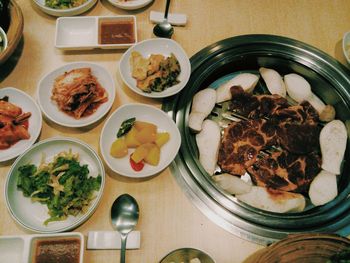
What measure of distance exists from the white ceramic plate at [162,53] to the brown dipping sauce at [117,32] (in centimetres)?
12

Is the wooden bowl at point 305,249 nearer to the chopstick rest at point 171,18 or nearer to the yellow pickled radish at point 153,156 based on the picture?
the yellow pickled radish at point 153,156

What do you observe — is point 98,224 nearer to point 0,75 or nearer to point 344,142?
point 0,75

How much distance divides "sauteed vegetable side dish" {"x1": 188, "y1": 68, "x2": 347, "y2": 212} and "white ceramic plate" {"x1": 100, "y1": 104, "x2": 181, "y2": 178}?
0.69 feet

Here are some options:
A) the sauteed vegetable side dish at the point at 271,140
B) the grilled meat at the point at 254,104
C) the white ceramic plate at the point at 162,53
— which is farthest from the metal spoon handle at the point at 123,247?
the grilled meat at the point at 254,104

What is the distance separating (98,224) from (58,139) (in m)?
0.61

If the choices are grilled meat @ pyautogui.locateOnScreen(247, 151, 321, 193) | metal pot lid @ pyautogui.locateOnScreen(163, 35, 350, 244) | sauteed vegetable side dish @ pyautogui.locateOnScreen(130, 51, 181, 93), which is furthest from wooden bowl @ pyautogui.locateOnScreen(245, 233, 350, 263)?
sauteed vegetable side dish @ pyautogui.locateOnScreen(130, 51, 181, 93)

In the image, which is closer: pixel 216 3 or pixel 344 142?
pixel 344 142

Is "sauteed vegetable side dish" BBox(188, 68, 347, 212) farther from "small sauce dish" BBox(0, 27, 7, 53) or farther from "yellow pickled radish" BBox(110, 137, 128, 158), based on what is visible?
"small sauce dish" BBox(0, 27, 7, 53)

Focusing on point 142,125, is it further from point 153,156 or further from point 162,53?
point 162,53

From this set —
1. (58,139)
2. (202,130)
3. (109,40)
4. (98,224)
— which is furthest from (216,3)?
(98,224)

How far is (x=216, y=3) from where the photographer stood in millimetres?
2916

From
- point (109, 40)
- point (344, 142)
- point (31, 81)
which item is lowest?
point (344, 142)

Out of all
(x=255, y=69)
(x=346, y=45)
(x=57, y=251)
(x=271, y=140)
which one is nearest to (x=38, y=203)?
(x=57, y=251)

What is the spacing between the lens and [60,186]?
199cm
